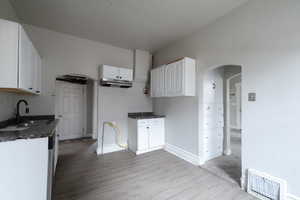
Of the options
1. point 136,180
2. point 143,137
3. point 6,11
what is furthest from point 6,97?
point 143,137

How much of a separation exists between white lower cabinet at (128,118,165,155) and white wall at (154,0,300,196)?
2.11m

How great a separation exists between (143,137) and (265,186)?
2504 millimetres

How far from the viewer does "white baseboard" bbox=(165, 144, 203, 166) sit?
115 inches

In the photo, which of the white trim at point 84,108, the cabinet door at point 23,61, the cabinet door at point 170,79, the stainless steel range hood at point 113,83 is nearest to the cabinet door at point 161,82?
the cabinet door at point 170,79

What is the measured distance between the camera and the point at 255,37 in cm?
208

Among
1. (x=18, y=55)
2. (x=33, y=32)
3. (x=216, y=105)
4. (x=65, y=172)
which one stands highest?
(x=33, y=32)

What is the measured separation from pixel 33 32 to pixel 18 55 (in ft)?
6.08

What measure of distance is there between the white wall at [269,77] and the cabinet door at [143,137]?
2.19 meters

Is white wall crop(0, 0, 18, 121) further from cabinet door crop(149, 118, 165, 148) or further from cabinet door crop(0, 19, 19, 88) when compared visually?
cabinet door crop(149, 118, 165, 148)

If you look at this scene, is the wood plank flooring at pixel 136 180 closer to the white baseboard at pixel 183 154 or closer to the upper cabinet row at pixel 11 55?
the white baseboard at pixel 183 154

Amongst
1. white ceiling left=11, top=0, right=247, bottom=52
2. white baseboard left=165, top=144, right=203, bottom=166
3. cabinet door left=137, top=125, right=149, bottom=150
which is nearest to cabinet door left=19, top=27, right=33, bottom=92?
white ceiling left=11, top=0, right=247, bottom=52

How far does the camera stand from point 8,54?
1.53 meters

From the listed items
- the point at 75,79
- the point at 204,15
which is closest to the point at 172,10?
the point at 204,15

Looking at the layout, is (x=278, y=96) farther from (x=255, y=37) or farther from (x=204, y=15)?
(x=204, y=15)
